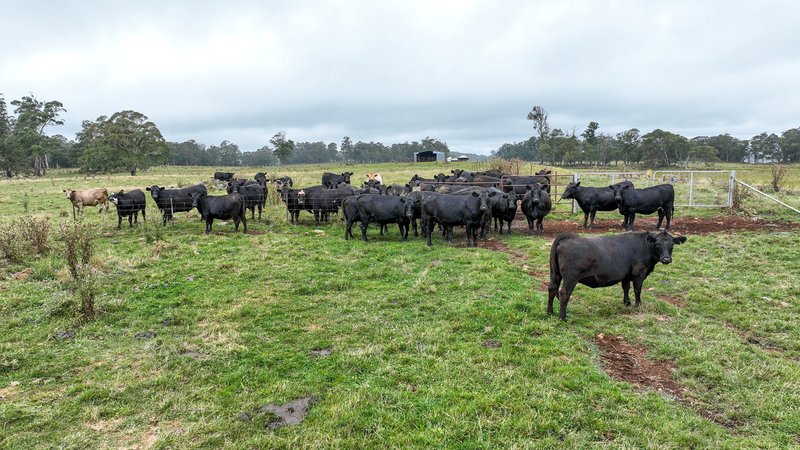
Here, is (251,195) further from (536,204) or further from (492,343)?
(492,343)

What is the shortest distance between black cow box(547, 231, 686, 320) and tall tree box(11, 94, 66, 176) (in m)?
73.7

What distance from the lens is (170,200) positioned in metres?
17.0

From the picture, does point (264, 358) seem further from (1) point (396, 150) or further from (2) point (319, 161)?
(2) point (319, 161)

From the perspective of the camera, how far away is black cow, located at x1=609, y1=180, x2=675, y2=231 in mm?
14523

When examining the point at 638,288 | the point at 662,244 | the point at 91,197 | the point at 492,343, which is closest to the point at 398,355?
the point at 492,343

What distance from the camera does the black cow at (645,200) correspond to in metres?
14.5

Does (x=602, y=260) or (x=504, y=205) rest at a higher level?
(x=504, y=205)

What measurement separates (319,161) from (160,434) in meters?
154

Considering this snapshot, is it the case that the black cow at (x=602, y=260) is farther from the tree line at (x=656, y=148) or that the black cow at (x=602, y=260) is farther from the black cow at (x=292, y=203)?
the tree line at (x=656, y=148)

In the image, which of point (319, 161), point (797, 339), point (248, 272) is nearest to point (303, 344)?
point (248, 272)

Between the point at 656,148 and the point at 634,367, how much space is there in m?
88.2

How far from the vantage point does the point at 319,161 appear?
504ft

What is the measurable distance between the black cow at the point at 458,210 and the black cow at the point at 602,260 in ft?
17.8

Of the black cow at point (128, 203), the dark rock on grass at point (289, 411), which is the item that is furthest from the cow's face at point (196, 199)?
the dark rock on grass at point (289, 411)
